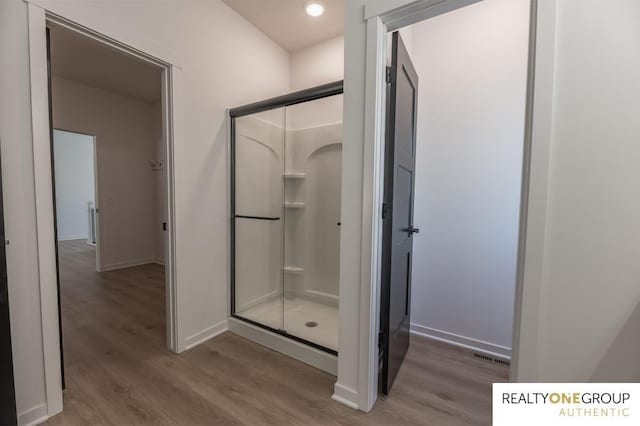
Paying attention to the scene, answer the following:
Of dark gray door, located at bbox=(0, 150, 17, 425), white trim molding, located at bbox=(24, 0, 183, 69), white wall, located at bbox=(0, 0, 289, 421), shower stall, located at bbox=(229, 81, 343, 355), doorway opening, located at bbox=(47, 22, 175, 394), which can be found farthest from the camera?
shower stall, located at bbox=(229, 81, 343, 355)

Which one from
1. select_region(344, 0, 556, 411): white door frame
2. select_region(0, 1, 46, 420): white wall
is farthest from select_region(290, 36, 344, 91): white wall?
select_region(0, 1, 46, 420): white wall

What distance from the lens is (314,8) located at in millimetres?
2406

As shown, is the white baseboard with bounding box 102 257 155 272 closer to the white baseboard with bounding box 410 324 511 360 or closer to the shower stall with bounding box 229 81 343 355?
the shower stall with bounding box 229 81 343 355

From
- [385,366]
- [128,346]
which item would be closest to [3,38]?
[128,346]

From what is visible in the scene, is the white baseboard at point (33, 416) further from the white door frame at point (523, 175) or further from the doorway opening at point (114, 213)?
the white door frame at point (523, 175)

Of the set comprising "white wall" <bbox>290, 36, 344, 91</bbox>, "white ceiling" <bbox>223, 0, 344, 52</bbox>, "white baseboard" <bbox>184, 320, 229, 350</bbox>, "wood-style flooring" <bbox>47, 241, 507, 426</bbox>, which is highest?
"white ceiling" <bbox>223, 0, 344, 52</bbox>

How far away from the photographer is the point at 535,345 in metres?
1.08

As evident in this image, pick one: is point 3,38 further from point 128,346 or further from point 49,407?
point 128,346

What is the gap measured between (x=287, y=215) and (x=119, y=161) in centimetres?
341

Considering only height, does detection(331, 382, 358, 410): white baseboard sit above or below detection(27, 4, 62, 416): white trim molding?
below

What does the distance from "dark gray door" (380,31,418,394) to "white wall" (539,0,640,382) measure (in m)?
0.71

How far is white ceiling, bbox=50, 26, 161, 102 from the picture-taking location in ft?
9.53

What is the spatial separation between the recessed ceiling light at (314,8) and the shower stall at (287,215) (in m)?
0.73

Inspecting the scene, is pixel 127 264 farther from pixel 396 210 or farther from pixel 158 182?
pixel 396 210
